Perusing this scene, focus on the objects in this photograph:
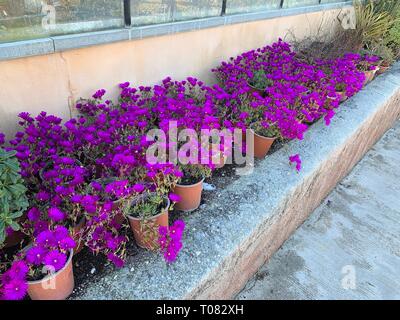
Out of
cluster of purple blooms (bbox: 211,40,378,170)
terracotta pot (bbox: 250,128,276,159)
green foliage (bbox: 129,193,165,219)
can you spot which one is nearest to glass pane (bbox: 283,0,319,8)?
cluster of purple blooms (bbox: 211,40,378,170)

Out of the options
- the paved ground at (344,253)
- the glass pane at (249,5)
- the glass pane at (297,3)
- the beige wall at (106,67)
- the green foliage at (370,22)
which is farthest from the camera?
the green foliage at (370,22)

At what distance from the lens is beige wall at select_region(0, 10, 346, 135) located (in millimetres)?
1788

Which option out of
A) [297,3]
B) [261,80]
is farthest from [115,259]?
[297,3]

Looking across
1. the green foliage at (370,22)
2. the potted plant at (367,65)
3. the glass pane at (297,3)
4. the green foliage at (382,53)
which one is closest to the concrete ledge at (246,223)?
the potted plant at (367,65)

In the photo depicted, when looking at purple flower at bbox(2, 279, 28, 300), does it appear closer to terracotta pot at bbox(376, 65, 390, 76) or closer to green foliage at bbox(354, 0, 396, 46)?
terracotta pot at bbox(376, 65, 390, 76)

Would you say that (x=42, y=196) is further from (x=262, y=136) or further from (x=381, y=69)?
(x=381, y=69)

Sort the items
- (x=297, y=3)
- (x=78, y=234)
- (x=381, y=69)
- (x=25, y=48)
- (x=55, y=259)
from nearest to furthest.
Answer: (x=55, y=259)
(x=78, y=234)
(x=25, y=48)
(x=297, y=3)
(x=381, y=69)

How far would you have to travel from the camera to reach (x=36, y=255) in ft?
4.00

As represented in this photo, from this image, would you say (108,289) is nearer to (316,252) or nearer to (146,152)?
(146,152)

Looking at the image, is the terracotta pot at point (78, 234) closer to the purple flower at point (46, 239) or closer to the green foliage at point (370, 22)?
the purple flower at point (46, 239)

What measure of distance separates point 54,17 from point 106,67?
43cm

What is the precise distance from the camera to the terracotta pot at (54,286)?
126 centimetres
